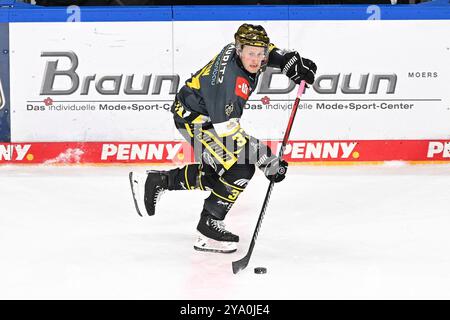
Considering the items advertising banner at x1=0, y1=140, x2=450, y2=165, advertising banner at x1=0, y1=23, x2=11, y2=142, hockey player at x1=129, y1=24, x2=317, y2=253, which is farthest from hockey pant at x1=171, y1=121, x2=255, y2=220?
advertising banner at x1=0, y1=23, x2=11, y2=142

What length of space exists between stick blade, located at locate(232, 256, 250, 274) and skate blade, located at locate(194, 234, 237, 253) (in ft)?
1.16

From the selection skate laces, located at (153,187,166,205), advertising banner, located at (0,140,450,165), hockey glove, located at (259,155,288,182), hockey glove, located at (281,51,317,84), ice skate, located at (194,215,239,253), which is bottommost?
advertising banner, located at (0,140,450,165)

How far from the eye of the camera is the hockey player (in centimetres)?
404

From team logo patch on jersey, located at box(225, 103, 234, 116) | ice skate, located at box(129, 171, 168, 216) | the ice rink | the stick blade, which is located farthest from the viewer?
ice skate, located at box(129, 171, 168, 216)

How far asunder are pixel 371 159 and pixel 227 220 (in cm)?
213

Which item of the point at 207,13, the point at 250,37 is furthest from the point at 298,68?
the point at 207,13

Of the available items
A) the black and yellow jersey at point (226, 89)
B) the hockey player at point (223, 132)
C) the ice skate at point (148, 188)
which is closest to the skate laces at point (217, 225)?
the hockey player at point (223, 132)

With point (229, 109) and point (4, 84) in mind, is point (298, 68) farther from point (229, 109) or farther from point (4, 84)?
point (4, 84)

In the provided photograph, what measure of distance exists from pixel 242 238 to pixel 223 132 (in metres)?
0.87

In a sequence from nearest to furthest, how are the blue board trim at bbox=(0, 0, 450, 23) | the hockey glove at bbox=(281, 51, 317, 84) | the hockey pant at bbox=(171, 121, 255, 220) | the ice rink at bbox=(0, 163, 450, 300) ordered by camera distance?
the ice rink at bbox=(0, 163, 450, 300) < the hockey pant at bbox=(171, 121, 255, 220) < the hockey glove at bbox=(281, 51, 317, 84) < the blue board trim at bbox=(0, 0, 450, 23)

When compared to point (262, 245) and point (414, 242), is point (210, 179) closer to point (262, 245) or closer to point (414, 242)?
point (262, 245)

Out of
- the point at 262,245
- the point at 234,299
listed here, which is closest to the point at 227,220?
the point at 262,245

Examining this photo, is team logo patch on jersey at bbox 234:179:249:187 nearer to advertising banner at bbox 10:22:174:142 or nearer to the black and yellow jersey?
the black and yellow jersey

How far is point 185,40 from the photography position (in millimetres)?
6848
